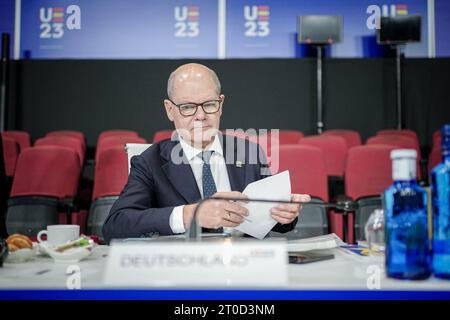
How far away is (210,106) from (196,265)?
0.95 metres

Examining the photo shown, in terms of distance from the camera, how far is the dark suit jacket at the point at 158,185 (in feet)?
4.38

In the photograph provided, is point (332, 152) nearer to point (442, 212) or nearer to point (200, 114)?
point (200, 114)

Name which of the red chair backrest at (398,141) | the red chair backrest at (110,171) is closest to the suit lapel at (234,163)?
the red chair backrest at (110,171)

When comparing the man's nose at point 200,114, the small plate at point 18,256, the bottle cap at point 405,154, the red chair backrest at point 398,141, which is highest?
the man's nose at point 200,114

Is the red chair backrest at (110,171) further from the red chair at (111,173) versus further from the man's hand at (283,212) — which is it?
the man's hand at (283,212)

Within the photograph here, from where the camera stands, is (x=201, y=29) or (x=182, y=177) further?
(x=201, y=29)

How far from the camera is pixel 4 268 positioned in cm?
90

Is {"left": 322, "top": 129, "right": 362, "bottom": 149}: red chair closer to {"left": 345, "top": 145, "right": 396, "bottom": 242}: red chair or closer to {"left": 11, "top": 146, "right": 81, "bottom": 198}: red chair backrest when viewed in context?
{"left": 345, "top": 145, "right": 396, "bottom": 242}: red chair

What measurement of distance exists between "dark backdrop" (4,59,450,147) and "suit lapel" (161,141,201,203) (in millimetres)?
3254

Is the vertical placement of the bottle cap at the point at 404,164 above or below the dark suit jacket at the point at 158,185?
above

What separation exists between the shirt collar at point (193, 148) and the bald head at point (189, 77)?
0.16 metres

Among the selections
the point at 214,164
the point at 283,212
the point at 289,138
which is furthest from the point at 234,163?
the point at 289,138

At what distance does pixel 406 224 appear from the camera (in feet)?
2.48

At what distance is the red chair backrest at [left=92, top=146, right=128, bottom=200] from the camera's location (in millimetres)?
2393
